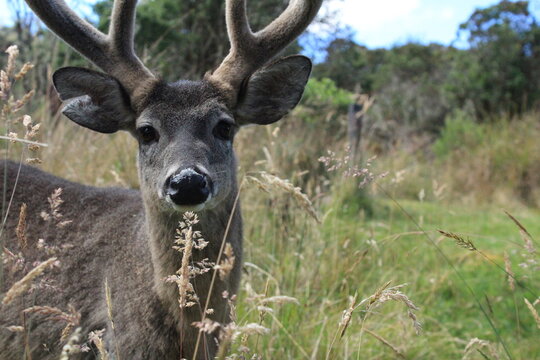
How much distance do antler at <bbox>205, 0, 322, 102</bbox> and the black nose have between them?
3.22 ft

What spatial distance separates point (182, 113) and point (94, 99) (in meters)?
0.59

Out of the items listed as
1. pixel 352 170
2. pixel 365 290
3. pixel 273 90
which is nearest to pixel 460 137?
pixel 365 290

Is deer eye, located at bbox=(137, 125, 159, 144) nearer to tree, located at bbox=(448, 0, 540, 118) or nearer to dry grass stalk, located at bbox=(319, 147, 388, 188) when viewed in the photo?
dry grass stalk, located at bbox=(319, 147, 388, 188)

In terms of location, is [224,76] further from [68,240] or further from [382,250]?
[382,250]

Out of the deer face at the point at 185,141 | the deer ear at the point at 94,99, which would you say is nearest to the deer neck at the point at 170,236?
the deer face at the point at 185,141

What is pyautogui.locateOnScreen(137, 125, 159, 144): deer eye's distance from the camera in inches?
134

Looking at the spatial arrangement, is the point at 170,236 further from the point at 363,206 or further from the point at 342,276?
the point at 363,206

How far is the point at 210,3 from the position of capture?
37.3 ft

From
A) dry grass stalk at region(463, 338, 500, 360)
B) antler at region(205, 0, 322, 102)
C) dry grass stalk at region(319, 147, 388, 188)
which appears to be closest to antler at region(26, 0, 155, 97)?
antler at region(205, 0, 322, 102)

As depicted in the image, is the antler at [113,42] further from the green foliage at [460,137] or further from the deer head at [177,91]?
the green foliage at [460,137]

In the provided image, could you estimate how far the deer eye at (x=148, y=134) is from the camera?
3410mm

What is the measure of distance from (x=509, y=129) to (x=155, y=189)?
13.1m

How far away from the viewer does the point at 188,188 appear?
2770mm

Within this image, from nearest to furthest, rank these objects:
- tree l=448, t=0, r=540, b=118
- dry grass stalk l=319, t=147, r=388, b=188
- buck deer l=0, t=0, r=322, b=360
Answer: dry grass stalk l=319, t=147, r=388, b=188, buck deer l=0, t=0, r=322, b=360, tree l=448, t=0, r=540, b=118
